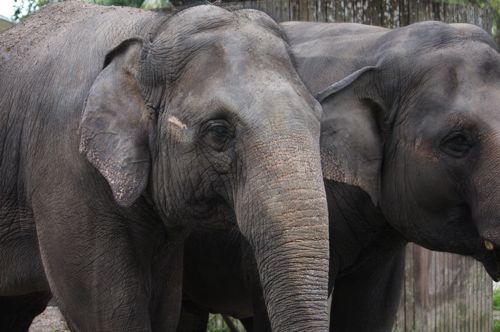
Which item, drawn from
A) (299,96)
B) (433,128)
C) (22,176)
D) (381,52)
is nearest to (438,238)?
(433,128)

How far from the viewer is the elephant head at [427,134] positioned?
5.30 metres

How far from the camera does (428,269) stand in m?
7.90

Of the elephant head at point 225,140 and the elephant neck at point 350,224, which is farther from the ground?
the elephant head at point 225,140

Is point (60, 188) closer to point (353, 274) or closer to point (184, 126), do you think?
point (184, 126)

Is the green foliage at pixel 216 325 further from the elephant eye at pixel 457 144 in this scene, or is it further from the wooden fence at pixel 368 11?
the elephant eye at pixel 457 144

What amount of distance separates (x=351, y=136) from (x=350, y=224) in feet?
1.55

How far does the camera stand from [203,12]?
4707 mm

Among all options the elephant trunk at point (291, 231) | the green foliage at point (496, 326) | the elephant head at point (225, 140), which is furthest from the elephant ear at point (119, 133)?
the green foliage at point (496, 326)

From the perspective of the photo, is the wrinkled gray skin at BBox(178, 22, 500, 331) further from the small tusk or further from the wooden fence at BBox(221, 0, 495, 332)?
the wooden fence at BBox(221, 0, 495, 332)

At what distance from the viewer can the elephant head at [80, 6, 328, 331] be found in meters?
4.00

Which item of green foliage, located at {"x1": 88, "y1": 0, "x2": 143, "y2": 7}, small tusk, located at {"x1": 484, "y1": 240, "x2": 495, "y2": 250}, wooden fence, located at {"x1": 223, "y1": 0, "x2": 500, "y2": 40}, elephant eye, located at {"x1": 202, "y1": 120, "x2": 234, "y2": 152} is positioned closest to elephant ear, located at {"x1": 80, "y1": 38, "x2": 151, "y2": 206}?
elephant eye, located at {"x1": 202, "y1": 120, "x2": 234, "y2": 152}

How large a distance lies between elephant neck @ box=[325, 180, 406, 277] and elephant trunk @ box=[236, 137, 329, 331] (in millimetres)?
1605

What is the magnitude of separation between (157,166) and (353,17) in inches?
127

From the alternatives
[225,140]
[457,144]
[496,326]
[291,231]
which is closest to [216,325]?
[496,326]
